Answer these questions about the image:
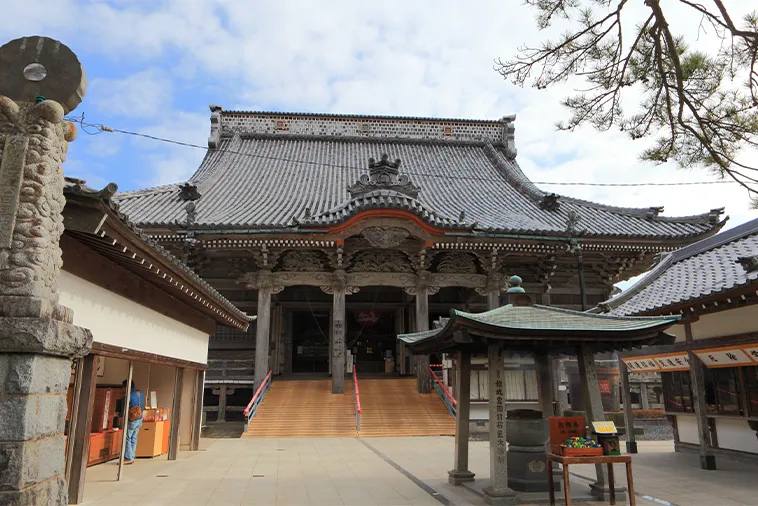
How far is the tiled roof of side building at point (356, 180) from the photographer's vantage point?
15.5m

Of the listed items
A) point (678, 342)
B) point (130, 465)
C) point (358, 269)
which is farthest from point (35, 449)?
point (358, 269)

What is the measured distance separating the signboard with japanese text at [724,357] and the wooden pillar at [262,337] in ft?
35.3

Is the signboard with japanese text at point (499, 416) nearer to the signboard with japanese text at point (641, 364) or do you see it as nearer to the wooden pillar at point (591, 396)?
the wooden pillar at point (591, 396)

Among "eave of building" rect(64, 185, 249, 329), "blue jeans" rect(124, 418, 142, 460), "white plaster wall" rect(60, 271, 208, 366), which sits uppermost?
"eave of building" rect(64, 185, 249, 329)

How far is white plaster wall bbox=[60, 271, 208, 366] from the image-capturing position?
5.52 meters

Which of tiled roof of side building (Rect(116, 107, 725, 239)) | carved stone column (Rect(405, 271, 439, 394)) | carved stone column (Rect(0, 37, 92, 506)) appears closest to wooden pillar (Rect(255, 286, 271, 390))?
tiled roof of side building (Rect(116, 107, 725, 239))

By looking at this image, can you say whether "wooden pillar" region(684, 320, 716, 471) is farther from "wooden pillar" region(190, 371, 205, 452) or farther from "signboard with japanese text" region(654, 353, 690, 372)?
"wooden pillar" region(190, 371, 205, 452)

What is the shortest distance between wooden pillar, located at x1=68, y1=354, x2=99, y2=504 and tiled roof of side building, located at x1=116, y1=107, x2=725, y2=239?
8.46 meters

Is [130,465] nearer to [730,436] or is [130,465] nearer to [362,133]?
[730,436]

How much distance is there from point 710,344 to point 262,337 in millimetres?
11079

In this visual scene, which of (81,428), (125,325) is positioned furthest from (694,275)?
(81,428)

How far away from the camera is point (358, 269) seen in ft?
52.7

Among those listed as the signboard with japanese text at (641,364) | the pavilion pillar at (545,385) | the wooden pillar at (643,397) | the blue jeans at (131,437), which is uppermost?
the signboard with japanese text at (641,364)

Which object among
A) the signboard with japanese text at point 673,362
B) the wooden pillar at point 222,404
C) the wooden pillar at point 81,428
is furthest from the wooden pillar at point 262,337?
the signboard with japanese text at point 673,362
